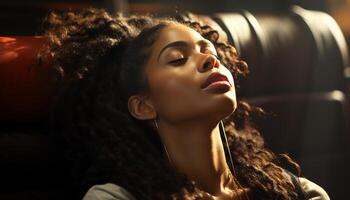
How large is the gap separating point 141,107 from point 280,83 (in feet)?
1.51

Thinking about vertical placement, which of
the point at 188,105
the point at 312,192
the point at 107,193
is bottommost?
the point at 312,192

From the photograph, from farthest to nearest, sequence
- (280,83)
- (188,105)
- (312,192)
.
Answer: (280,83) → (312,192) → (188,105)

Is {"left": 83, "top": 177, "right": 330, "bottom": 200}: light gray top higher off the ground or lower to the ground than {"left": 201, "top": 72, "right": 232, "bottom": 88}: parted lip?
lower

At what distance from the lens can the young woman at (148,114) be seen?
0.85 meters

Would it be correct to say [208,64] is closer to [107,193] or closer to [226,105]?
[226,105]

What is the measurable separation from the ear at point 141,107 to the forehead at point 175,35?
0.26ft

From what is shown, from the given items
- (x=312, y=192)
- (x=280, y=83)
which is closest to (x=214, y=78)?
(x=312, y=192)

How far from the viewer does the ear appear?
0.88 m

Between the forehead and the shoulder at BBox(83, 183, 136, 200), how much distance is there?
0.21 m

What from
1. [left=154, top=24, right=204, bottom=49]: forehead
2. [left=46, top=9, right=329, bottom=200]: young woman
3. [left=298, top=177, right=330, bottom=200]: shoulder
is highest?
[left=154, top=24, right=204, bottom=49]: forehead

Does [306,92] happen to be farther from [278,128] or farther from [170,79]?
[170,79]

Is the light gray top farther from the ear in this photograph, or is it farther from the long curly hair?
the ear

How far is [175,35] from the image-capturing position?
876 mm

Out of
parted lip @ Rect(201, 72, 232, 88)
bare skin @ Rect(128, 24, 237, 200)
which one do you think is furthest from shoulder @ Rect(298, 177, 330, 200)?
parted lip @ Rect(201, 72, 232, 88)
